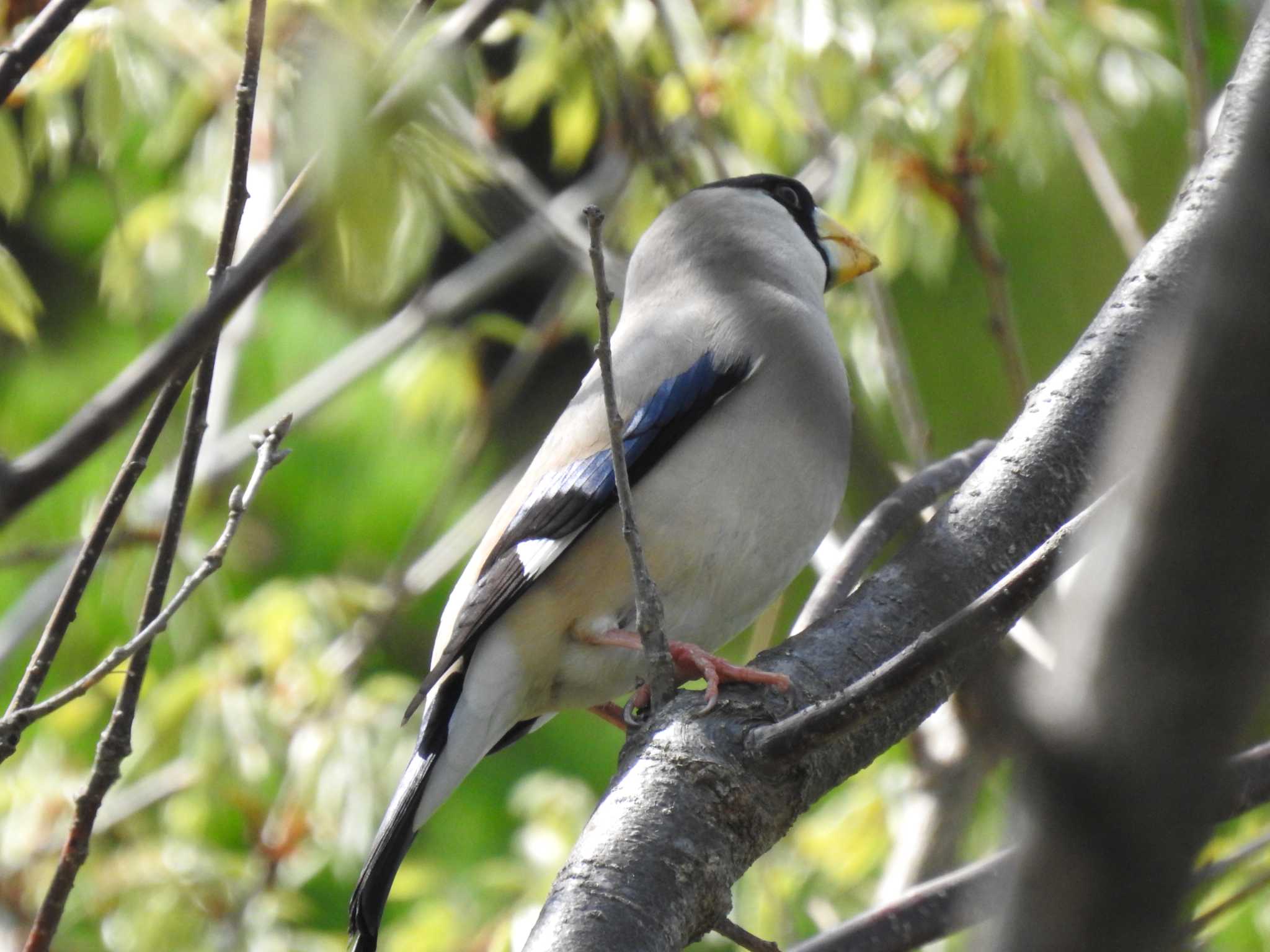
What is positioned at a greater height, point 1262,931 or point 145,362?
point 145,362

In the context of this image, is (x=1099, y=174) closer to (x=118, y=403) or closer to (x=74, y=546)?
(x=74, y=546)

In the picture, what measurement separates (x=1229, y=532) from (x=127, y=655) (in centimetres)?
154

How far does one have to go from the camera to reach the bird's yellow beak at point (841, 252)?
3.45 m

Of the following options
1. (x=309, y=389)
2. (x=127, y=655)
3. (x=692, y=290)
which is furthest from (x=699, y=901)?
(x=309, y=389)

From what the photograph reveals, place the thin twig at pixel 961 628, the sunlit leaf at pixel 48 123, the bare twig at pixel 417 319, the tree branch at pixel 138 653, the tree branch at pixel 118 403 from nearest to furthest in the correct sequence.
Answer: the tree branch at pixel 118 403 → the thin twig at pixel 961 628 → the tree branch at pixel 138 653 → the sunlit leaf at pixel 48 123 → the bare twig at pixel 417 319

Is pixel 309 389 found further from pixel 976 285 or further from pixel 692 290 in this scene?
pixel 976 285

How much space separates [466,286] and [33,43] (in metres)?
2.82

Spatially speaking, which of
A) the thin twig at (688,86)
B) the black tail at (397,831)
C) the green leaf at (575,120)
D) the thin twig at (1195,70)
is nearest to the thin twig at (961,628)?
the black tail at (397,831)

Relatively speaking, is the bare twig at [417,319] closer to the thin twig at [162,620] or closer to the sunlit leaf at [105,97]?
the sunlit leaf at [105,97]

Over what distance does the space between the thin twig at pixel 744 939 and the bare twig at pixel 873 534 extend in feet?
1.74

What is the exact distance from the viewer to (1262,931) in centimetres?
315

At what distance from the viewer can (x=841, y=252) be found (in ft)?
11.8

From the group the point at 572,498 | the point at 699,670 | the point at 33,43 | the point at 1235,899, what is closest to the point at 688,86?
the point at 572,498

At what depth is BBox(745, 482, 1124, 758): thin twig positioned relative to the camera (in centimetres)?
143
